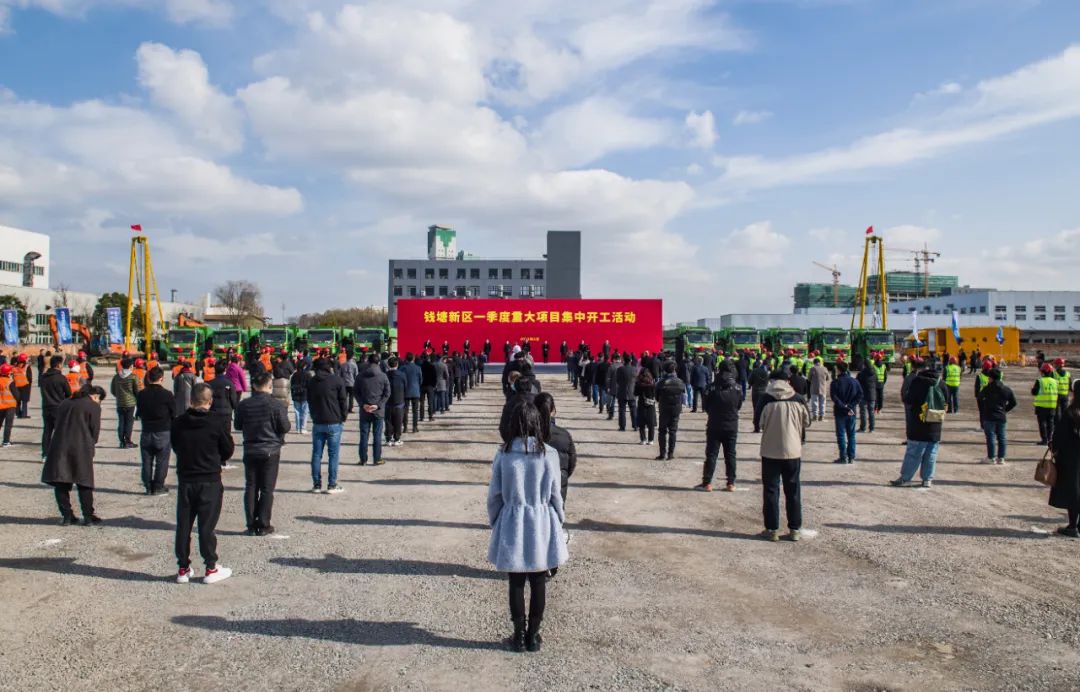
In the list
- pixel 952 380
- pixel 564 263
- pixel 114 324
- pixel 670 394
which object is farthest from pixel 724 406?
pixel 564 263

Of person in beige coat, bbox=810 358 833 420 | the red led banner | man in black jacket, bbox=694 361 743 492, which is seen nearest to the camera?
man in black jacket, bbox=694 361 743 492

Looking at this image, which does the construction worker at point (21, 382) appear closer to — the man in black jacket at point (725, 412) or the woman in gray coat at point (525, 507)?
the man in black jacket at point (725, 412)

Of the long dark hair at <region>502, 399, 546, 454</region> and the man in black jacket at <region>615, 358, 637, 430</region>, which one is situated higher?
the long dark hair at <region>502, 399, 546, 454</region>

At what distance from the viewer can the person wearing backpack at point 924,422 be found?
978 centimetres

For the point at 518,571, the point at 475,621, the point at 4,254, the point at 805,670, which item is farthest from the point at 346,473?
the point at 4,254

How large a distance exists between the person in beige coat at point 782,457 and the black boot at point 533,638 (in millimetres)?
3641

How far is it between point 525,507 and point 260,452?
4087 millimetres

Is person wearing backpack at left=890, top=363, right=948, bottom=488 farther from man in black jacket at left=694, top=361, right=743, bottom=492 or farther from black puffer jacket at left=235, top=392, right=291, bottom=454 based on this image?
black puffer jacket at left=235, top=392, right=291, bottom=454

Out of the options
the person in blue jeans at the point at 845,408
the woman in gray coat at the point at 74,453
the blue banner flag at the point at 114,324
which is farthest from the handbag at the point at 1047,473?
the blue banner flag at the point at 114,324

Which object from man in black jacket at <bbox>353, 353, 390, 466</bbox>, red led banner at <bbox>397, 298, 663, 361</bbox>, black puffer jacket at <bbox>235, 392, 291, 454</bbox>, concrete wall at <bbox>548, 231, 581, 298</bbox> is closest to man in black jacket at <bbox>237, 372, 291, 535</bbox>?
black puffer jacket at <bbox>235, 392, 291, 454</bbox>

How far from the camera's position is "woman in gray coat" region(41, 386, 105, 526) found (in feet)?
25.3

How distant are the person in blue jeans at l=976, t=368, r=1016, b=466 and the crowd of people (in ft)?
0.08

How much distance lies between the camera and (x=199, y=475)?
611 cm

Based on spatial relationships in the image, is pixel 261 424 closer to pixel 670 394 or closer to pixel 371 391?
pixel 371 391
